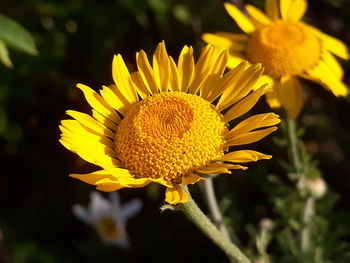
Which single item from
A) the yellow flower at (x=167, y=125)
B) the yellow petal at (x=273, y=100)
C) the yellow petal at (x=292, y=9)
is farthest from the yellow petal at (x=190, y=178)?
the yellow petal at (x=292, y=9)

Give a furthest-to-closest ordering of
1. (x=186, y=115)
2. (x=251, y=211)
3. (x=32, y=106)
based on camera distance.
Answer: (x=32, y=106) → (x=251, y=211) → (x=186, y=115)

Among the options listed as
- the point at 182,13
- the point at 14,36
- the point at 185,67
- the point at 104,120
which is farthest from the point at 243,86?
the point at 182,13

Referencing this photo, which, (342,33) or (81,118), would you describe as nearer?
(81,118)

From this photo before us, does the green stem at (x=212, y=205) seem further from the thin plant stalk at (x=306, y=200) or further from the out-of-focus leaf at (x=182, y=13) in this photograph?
the out-of-focus leaf at (x=182, y=13)

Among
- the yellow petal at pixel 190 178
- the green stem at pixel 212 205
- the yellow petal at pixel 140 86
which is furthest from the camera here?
the green stem at pixel 212 205

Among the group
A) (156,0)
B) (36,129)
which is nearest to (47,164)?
(36,129)

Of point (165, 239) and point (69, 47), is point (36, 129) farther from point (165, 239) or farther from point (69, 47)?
point (165, 239)
